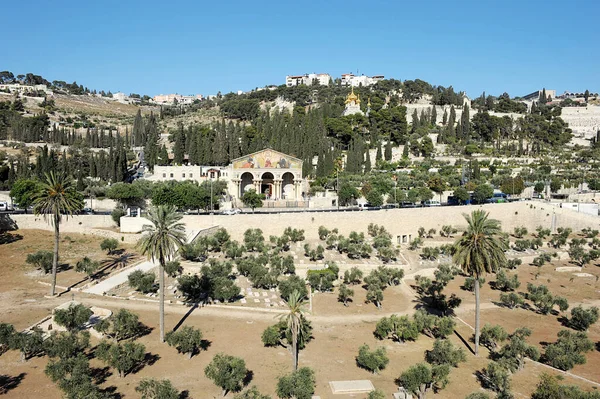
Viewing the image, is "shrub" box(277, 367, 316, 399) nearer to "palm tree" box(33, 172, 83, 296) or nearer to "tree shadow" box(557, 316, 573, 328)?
"palm tree" box(33, 172, 83, 296)

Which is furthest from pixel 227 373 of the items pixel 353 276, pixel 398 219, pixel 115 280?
pixel 398 219

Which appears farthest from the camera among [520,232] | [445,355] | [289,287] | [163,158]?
[163,158]

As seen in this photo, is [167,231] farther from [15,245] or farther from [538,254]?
[538,254]

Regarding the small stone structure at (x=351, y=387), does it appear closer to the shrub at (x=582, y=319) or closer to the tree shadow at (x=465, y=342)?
the tree shadow at (x=465, y=342)

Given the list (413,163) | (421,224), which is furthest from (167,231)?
(413,163)

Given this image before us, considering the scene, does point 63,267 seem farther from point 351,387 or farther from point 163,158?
point 163,158
